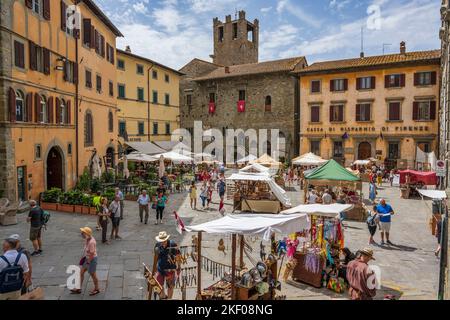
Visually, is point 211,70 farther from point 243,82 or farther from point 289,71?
point 289,71

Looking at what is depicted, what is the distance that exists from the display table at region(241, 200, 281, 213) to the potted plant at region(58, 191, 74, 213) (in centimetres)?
728

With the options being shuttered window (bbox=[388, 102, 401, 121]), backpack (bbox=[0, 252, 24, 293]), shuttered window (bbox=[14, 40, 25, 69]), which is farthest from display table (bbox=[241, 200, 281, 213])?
shuttered window (bbox=[388, 102, 401, 121])

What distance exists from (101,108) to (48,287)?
17718mm

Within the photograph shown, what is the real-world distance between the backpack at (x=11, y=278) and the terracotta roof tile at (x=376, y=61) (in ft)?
99.9

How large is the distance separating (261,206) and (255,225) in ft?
31.1

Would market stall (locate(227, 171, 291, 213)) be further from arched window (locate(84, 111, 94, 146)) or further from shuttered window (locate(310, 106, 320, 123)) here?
shuttered window (locate(310, 106, 320, 123))

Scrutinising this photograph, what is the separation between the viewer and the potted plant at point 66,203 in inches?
596

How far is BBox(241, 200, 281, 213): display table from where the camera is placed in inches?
619

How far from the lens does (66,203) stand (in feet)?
50.3

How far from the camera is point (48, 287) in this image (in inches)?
307

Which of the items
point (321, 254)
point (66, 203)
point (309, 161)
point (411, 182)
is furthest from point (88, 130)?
point (411, 182)

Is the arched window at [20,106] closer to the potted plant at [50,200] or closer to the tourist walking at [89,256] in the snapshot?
the potted plant at [50,200]

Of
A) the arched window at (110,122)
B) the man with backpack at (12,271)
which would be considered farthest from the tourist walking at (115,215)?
the arched window at (110,122)
